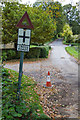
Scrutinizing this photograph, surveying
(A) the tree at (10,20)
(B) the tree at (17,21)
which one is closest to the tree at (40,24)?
(B) the tree at (17,21)

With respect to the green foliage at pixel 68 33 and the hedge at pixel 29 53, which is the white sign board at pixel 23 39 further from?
the green foliage at pixel 68 33

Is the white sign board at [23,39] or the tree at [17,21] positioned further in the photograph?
the tree at [17,21]

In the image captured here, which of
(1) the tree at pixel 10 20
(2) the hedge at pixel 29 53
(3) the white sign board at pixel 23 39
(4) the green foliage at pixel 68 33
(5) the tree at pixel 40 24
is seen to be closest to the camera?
(3) the white sign board at pixel 23 39

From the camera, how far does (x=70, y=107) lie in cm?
529

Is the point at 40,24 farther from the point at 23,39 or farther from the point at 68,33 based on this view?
the point at 68,33

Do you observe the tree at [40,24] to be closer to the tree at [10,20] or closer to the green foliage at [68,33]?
the tree at [10,20]

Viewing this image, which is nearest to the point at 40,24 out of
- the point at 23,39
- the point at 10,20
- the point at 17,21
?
the point at 17,21

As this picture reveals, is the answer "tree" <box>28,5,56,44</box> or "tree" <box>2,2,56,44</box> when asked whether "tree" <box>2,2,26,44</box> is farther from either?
"tree" <box>28,5,56,44</box>

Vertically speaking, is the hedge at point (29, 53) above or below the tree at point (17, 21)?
below

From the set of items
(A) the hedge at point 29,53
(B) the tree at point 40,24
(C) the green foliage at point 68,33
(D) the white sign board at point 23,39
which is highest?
(C) the green foliage at point 68,33

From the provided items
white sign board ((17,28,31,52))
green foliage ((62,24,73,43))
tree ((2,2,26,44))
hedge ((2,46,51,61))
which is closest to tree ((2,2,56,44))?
tree ((2,2,26,44))

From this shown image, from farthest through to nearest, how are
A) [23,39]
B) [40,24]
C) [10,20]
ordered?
[40,24] < [10,20] < [23,39]

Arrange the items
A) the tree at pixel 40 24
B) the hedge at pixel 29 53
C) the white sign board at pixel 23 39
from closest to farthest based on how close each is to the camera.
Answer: the white sign board at pixel 23 39
the tree at pixel 40 24
the hedge at pixel 29 53

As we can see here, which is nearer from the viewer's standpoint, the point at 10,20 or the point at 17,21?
the point at 17,21
